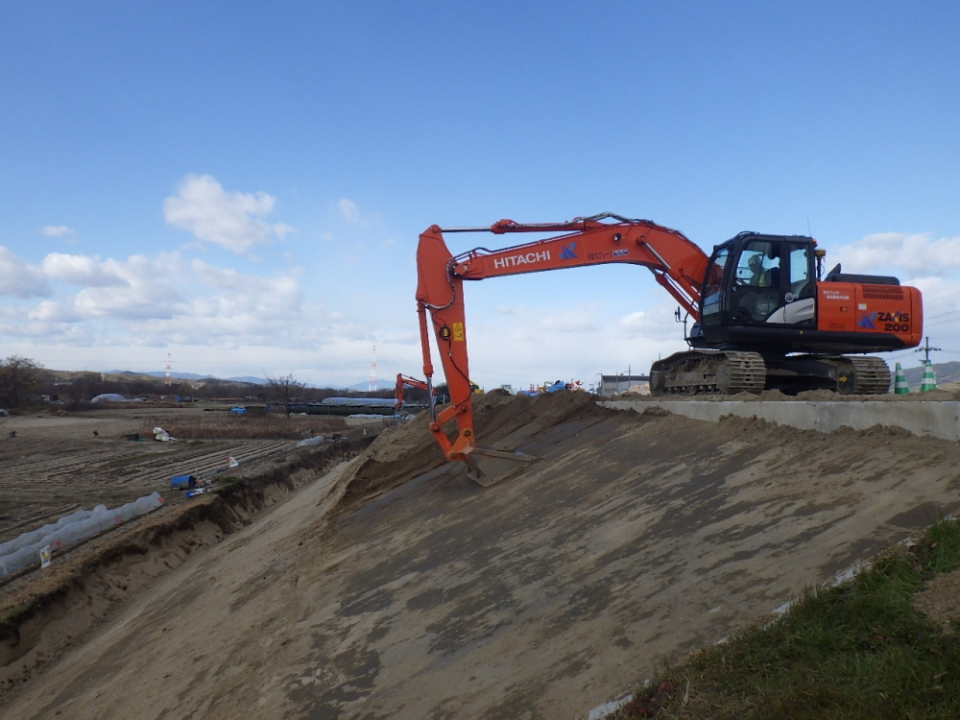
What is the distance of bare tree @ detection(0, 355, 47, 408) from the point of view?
5122cm

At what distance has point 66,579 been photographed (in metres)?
9.45

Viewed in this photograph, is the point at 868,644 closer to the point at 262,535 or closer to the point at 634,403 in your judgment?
the point at 634,403

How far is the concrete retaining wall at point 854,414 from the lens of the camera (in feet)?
17.5

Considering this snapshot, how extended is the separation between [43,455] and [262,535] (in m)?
17.0

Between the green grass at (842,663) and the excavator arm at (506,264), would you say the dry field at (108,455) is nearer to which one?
the excavator arm at (506,264)

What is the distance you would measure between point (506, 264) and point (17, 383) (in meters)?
55.1

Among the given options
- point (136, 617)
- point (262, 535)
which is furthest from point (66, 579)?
point (262, 535)

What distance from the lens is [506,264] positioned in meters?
11.1

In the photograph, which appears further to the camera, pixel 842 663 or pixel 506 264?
pixel 506 264

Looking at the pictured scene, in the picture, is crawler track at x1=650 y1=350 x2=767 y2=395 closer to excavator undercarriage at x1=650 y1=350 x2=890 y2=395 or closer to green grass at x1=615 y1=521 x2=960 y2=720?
excavator undercarriage at x1=650 y1=350 x2=890 y2=395

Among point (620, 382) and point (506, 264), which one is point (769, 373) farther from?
point (620, 382)

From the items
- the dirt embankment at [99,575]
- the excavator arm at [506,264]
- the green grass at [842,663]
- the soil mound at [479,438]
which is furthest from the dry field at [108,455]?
the green grass at [842,663]

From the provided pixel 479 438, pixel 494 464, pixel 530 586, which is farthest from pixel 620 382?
pixel 530 586

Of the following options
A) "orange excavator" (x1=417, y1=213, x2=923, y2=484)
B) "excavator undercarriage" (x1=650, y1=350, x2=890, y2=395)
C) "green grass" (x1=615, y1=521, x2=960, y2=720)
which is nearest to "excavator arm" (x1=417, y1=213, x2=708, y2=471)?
"orange excavator" (x1=417, y1=213, x2=923, y2=484)
